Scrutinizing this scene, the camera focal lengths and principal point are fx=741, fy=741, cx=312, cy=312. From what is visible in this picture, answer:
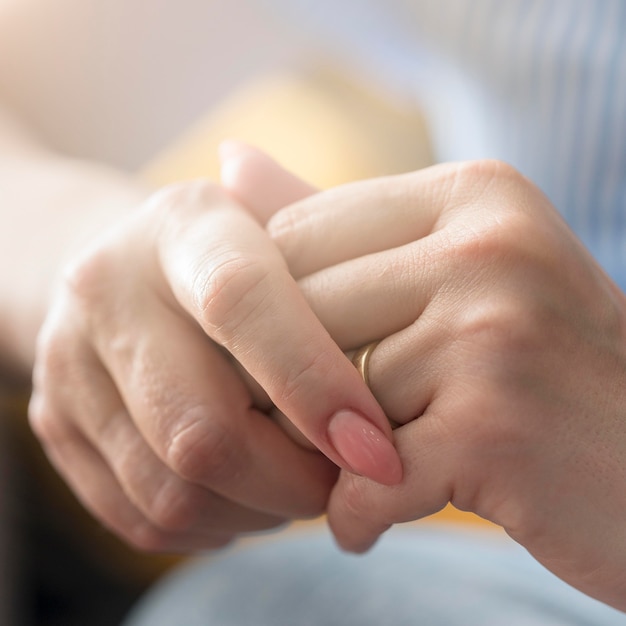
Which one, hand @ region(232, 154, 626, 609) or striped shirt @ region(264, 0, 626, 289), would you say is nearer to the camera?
hand @ region(232, 154, 626, 609)

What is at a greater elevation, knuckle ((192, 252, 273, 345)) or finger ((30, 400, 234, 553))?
knuckle ((192, 252, 273, 345))

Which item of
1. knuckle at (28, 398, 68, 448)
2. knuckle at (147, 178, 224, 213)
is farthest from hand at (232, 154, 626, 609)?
knuckle at (28, 398, 68, 448)

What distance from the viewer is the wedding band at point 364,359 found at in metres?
0.39

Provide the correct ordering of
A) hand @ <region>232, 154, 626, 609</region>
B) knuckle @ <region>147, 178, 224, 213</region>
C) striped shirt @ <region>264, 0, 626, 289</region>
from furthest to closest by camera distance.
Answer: striped shirt @ <region>264, 0, 626, 289</region>, knuckle @ <region>147, 178, 224, 213</region>, hand @ <region>232, 154, 626, 609</region>

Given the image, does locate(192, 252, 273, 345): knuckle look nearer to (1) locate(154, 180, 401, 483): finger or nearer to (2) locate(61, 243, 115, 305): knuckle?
(1) locate(154, 180, 401, 483): finger

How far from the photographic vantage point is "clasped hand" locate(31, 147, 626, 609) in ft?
1.17

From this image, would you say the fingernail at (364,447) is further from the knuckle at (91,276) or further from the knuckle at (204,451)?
the knuckle at (91,276)

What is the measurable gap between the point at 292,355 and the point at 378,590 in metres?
0.30

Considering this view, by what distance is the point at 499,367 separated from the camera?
0.35 metres

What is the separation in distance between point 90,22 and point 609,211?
78cm

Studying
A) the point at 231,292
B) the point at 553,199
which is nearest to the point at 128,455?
the point at 231,292

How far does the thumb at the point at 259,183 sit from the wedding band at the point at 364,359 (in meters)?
0.12

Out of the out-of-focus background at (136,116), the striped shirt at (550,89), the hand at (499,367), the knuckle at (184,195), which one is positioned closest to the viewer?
the hand at (499,367)

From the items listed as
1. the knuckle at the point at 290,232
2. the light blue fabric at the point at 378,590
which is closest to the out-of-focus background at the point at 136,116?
the light blue fabric at the point at 378,590
